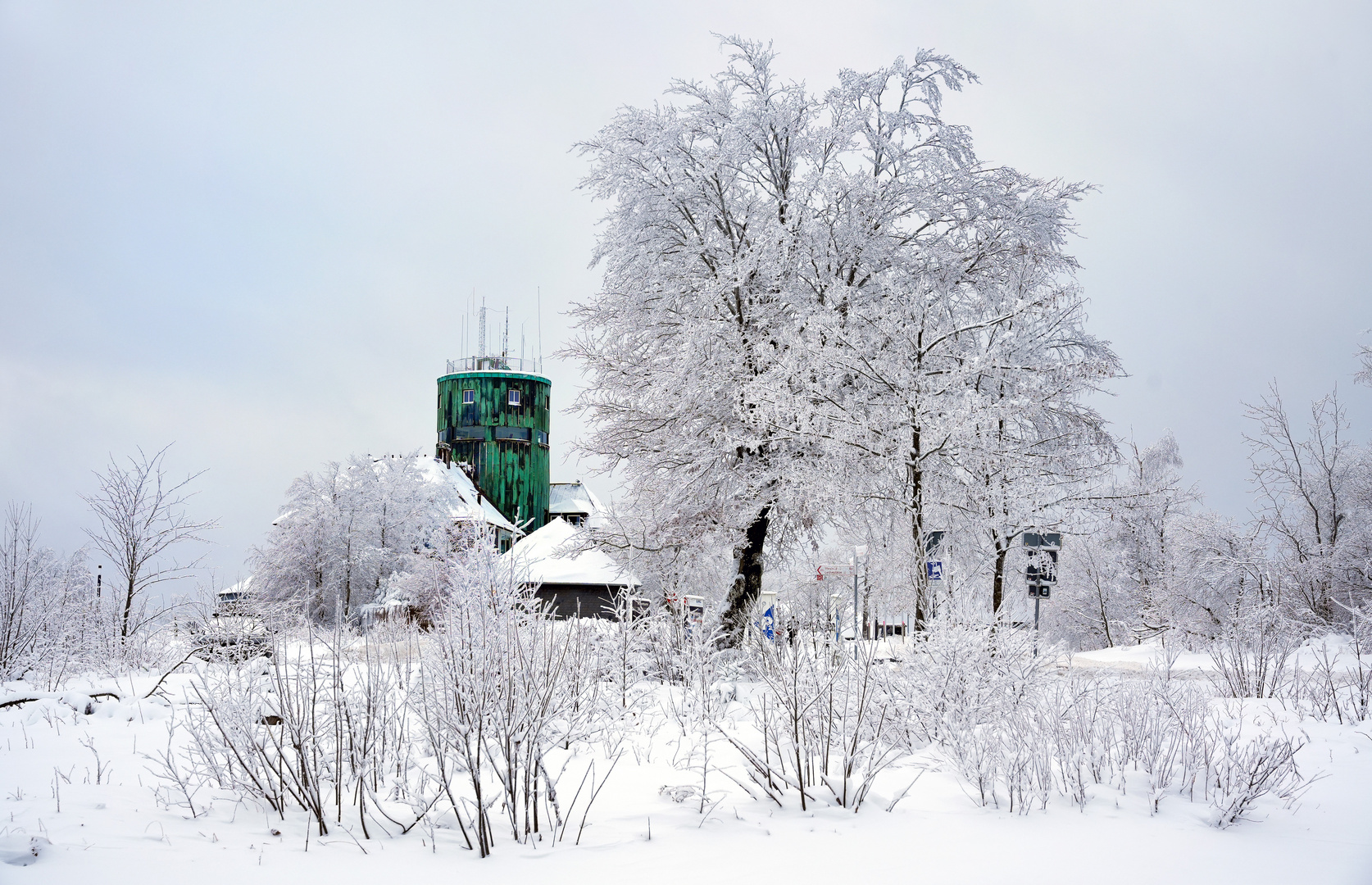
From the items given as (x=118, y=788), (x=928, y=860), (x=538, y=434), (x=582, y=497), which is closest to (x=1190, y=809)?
(x=928, y=860)

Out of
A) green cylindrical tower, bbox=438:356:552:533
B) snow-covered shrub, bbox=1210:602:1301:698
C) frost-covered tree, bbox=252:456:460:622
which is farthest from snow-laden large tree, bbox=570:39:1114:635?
green cylindrical tower, bbox=438:356:552:533

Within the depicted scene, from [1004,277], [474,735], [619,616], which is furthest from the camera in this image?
[1004,277]

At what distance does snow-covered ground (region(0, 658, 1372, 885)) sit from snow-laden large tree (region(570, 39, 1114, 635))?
729 cm

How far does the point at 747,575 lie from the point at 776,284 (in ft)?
16.0

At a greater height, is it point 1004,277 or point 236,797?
point 1004,277

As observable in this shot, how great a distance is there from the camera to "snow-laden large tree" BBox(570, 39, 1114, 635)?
493 inches

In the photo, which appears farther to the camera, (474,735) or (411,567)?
(411,567)

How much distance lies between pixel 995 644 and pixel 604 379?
9224mm

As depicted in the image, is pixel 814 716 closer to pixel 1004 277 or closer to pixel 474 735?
pixel 474 735

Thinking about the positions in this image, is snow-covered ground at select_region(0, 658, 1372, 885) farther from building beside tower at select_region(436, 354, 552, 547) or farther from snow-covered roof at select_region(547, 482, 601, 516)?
snow-covered roof at select_region(547, 482, 601, 516)

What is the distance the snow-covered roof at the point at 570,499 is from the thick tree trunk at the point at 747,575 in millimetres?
32093

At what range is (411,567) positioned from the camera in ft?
95.3

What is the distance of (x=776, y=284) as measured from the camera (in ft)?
43.5

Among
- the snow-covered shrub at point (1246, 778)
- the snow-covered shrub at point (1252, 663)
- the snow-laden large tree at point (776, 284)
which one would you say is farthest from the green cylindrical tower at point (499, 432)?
the snow-covered shrub at point (1246, 778)
